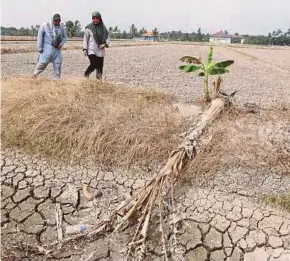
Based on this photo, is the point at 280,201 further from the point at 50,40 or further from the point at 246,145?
the point at 50,40

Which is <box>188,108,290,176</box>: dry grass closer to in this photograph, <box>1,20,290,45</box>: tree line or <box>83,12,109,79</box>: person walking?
<box>83,12,109,79</box>: person walking

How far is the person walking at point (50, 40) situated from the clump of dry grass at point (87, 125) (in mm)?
931

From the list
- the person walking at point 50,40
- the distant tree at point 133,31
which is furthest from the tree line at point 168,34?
the person walking at point 50,40

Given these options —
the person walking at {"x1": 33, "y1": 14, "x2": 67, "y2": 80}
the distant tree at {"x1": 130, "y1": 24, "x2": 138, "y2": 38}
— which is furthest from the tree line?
the person walking at {"x1": 33, "y1": 14, "x2": 67, "y2": 80}

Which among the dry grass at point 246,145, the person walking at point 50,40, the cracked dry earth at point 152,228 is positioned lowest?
the cracked dry earth at point 152,228

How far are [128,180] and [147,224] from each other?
30.2 inches

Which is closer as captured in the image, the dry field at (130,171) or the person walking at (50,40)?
the dry field at (130,171)

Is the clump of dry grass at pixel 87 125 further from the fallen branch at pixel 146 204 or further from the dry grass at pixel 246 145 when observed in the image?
the dry grass at pixel 246 145

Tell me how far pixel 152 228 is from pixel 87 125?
143 centimetres

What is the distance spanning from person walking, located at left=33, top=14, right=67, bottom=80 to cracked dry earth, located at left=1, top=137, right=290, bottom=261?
212cm

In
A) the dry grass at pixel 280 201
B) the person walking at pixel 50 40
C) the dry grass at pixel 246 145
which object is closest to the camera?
the dry grass at pixel 280 201

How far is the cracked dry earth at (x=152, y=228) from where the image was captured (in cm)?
266

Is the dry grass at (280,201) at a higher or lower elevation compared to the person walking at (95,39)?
lower

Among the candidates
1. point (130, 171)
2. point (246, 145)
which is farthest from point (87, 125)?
point (246, 145)
